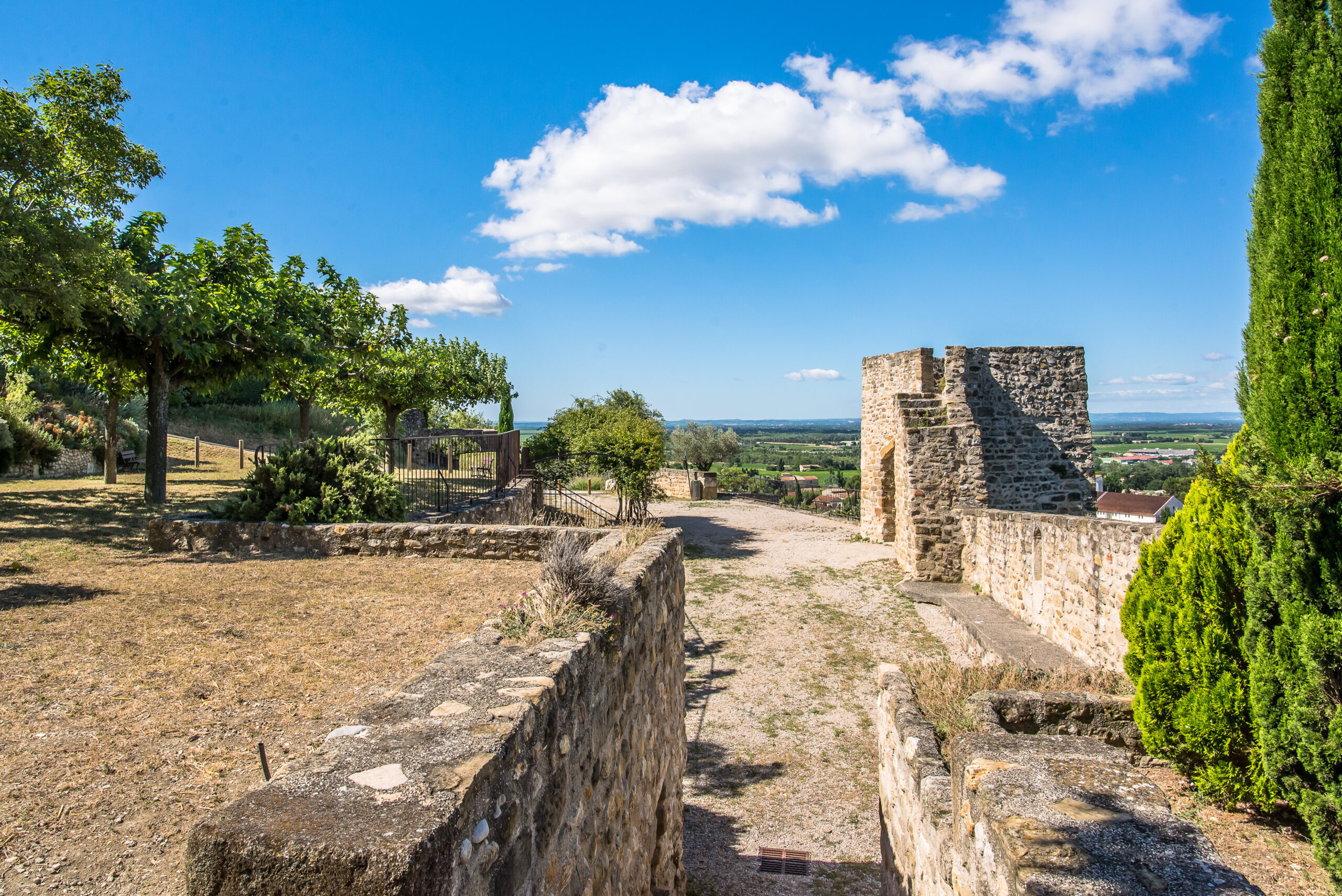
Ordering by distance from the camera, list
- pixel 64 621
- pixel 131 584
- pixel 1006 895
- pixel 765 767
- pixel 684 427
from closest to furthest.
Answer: pixel 1006 895 < pixel 64 621 < pixel 131 584 < pixel 765 767 < pixel 684 427

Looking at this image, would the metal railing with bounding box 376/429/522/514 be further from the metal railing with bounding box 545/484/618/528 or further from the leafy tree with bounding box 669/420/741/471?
the leafy tree with bounding box 669/420/741/471

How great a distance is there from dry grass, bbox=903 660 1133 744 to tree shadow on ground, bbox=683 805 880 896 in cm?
177

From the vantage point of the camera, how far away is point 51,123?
33.4ft

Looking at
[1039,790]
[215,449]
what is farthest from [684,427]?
[1039,790]

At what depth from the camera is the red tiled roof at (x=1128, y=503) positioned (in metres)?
15.5

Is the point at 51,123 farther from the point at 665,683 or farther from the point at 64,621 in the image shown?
the point at 665,683

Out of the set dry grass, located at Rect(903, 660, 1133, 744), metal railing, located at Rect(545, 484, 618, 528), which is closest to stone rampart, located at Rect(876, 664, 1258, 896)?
dry grass, located at Rect(903, 660, 1133, 744)

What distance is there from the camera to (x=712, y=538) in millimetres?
18125

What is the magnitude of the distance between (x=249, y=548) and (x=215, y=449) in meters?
19.3

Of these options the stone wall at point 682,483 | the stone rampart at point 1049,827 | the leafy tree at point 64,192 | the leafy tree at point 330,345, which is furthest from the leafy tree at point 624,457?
the stone rampart at point 1049,827

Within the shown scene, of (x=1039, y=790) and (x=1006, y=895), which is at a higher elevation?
(x=1039, y=790)

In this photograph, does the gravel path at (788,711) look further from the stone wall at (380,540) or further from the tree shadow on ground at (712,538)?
the stone wall at (380,540)

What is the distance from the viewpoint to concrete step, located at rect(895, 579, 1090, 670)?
7391mm

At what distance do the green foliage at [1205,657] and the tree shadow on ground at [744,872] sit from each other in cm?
258
